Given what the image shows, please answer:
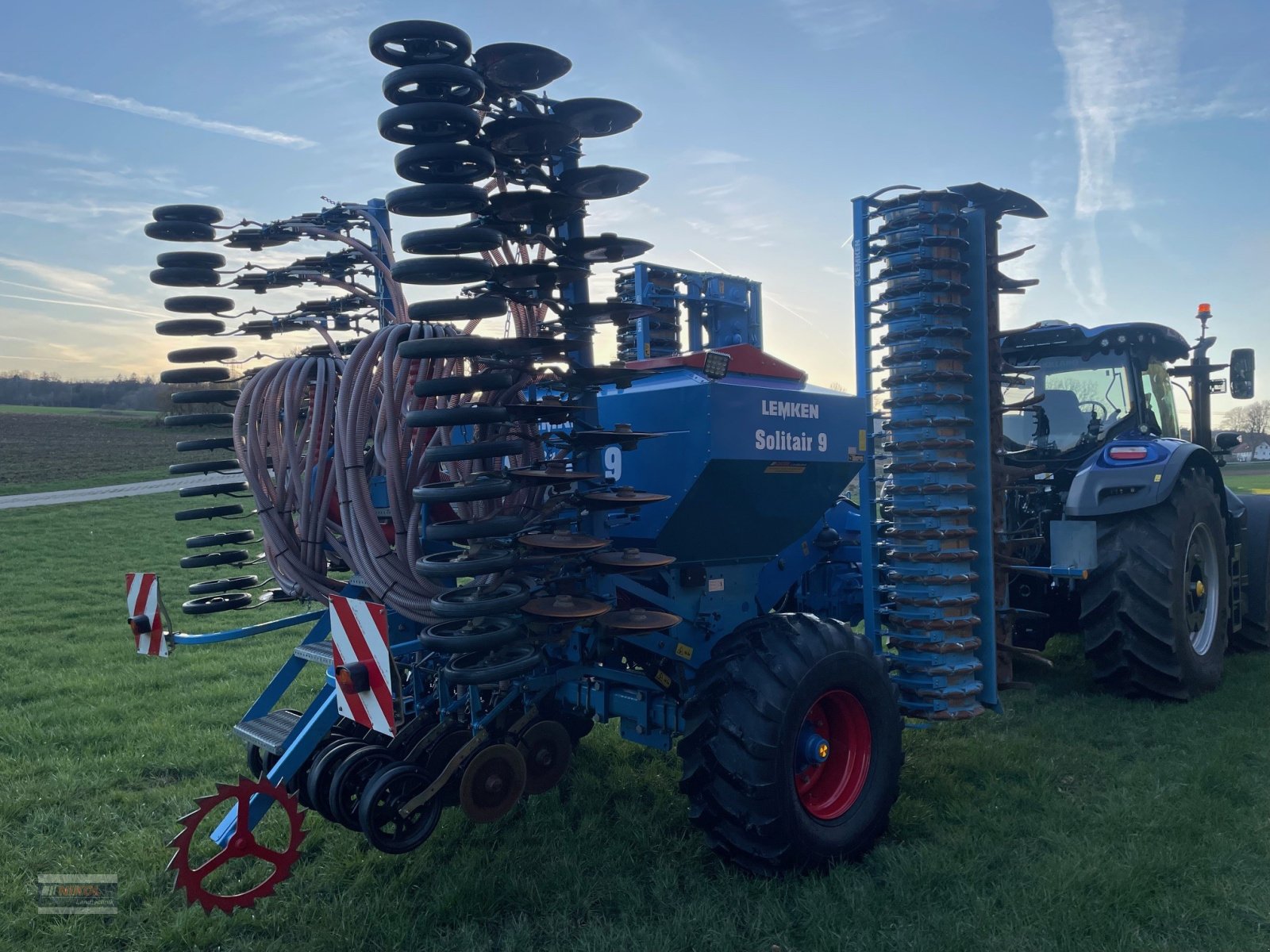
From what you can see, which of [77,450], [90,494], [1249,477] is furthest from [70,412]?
[1249,477]

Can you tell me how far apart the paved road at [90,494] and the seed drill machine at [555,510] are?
46.0 feet

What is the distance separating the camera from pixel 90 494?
1852 cm

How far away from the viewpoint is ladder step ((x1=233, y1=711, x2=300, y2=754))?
3.29 m

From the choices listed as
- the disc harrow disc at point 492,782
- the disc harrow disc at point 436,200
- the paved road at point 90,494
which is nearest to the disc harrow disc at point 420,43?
the disc harrow disc at point 436,200

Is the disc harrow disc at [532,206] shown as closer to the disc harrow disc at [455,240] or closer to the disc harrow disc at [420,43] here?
the disc harrow disc at [455,240]

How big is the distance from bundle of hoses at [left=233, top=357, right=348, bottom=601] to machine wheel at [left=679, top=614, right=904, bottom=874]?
1.61 metres

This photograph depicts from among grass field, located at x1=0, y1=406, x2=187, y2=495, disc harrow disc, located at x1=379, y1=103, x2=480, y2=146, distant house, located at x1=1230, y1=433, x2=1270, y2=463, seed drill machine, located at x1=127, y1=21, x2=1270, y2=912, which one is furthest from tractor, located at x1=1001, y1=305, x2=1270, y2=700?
distant house, located at x1=1230, y1=433, x2=1270, y2=463

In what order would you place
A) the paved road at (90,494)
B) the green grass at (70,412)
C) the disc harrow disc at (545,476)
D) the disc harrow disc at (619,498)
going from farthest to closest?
the green grass at (70,412)
the paved road at (90,494)
the disc harrow disc at (619,498)
the disc harrow disc at (545,476)

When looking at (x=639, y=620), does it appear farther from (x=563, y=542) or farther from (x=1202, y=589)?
(x=1202, y=589)

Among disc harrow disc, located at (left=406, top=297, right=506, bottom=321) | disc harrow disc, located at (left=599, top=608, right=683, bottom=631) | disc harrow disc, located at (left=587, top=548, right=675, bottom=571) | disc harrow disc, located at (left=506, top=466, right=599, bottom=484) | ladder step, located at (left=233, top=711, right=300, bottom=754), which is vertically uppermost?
disc harrow disc, located at (left=406, top=297, right=506, bottom=321)

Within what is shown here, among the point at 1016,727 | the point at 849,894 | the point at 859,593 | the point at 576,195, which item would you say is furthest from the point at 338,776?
the point at 1016,727

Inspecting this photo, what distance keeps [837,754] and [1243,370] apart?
495 cm

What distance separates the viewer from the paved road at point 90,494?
17094mm

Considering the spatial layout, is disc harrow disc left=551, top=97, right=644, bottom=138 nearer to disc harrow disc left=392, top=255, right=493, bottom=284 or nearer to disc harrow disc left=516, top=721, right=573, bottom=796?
disc harrow disc left=392, top=255, right=493, bottom=284
